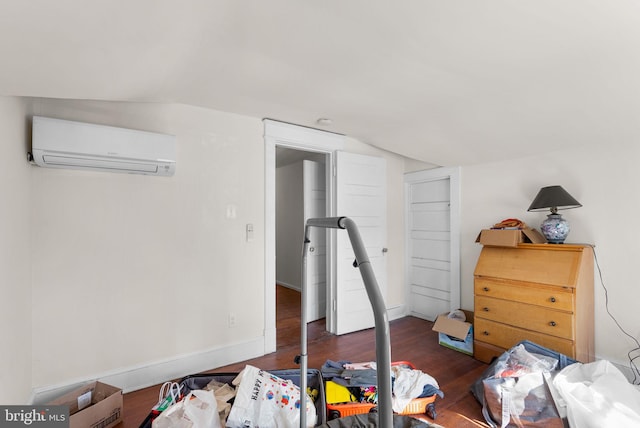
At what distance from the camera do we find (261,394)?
1.67m

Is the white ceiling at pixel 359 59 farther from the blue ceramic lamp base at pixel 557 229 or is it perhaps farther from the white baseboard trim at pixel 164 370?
the white baseboard trim at pixel 164 370

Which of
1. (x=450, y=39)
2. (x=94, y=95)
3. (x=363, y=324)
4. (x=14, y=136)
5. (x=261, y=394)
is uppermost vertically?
(x=450, y=39)

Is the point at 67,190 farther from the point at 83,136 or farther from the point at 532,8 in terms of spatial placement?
the point at 532,8

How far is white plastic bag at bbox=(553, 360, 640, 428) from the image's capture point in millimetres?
1604

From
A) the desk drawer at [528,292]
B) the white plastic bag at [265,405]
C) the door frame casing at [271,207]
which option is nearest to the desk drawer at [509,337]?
the desk drawer at [528,292]

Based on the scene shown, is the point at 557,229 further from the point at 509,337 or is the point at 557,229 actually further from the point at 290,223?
the point at 290,223

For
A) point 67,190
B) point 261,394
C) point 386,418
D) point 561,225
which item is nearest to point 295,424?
point 261,394

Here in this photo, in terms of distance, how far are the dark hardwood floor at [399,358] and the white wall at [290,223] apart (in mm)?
1366

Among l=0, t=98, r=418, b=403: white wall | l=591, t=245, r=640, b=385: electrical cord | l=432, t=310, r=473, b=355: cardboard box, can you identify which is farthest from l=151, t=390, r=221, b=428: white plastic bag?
l=591, t=245, r=640, b=385: electrical cord

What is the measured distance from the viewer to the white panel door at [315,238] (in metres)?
4.04

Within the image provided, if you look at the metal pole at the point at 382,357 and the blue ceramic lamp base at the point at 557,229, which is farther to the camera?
the blue ceramic lamp base at the point at 557,229

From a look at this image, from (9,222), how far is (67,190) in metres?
0.58

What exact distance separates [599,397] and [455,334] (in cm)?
121

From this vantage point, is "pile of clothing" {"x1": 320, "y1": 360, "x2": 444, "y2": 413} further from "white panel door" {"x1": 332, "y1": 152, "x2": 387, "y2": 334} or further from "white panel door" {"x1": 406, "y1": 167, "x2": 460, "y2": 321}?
"white panel door" {"x1": 406, "y1": 167, "x2": 460, "y2": 321}
